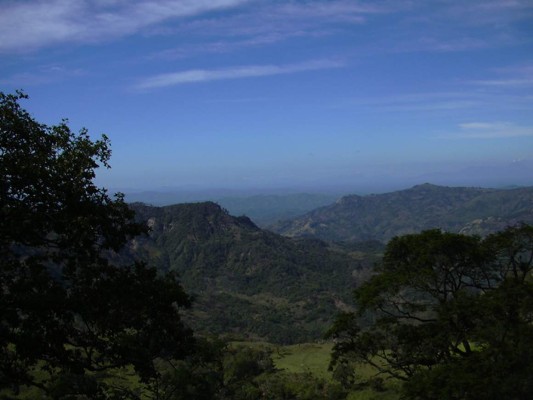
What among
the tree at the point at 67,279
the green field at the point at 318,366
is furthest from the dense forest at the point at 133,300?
the green field at the point at 318,366

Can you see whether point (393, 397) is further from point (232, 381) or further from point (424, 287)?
point (424, 287)

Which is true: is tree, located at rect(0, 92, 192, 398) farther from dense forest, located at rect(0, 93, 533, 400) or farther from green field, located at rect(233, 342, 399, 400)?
green field, located at rect(233, 342, 399, 400)

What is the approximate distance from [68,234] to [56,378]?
15.3 feet

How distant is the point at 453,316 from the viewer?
22.0 meters

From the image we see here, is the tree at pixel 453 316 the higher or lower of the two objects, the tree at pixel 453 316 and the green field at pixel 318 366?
the higher

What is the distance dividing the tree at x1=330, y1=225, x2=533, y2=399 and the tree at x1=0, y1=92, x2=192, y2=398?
11430mm

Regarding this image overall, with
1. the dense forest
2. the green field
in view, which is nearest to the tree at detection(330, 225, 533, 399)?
the dense forest

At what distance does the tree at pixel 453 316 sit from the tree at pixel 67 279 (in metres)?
11.4

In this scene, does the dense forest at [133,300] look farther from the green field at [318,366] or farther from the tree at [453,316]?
the green field at [318,366]

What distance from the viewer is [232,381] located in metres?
66.4

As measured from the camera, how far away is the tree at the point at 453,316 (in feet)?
61.3

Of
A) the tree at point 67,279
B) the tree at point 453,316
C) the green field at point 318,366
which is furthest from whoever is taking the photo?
the green field at point 318,366

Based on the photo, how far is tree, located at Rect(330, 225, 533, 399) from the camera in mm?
18675

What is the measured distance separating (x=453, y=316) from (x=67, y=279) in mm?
17277
